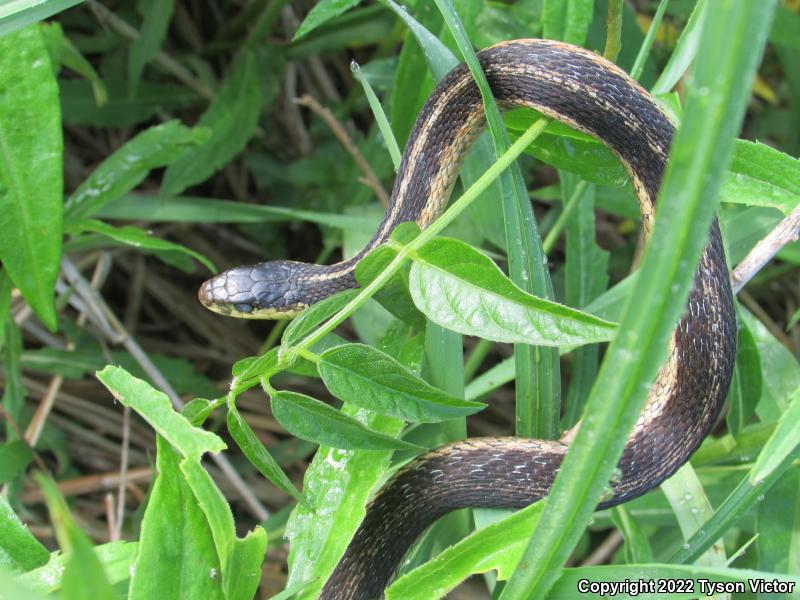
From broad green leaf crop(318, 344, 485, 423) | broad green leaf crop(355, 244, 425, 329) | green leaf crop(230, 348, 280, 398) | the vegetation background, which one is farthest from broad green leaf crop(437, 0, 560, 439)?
green leaf crop(230, 348, 280, 398)

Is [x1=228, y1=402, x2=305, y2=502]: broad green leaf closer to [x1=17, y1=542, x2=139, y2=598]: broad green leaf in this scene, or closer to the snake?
[x1=17, y1=542, x2=139, y2=598]: broad green leaf

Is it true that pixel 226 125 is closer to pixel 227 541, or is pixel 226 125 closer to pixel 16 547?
pixel 16 547

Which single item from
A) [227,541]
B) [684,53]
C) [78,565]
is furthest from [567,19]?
[78,565]

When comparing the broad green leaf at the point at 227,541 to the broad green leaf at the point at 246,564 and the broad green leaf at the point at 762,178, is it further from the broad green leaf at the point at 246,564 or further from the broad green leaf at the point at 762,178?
the broad green leaf at the point at 762,178

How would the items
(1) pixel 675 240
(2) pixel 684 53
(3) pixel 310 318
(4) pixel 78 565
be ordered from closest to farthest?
(4) pixel 78 565 < (1) pixel 675 240 < (3) pixel 310 318 < (2) pixel 684 53

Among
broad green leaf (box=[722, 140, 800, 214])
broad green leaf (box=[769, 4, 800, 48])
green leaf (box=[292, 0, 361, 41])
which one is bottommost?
broad green leaf (box=[722, 140, 800, 214])

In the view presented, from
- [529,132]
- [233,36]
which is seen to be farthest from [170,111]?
[529,132]

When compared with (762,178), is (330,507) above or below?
below

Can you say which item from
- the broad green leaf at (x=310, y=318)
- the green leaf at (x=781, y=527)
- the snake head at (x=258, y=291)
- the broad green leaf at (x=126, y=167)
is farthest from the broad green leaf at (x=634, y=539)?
the broad green leaf at (x=126, y=167)
